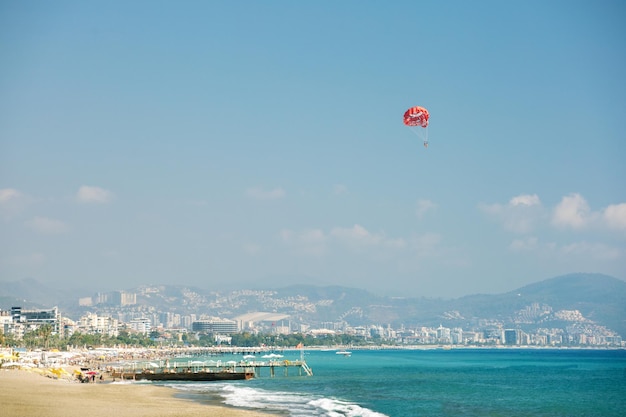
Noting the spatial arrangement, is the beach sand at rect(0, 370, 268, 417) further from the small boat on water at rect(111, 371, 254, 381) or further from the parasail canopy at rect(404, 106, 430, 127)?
the parasail canopy at rect(404, 106, 430, 127)

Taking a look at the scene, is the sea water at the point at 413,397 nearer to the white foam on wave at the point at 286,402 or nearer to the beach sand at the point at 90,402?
the white foam on wave at the point at 286,402

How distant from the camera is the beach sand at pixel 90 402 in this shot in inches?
1378

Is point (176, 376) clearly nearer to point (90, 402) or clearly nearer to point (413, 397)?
point (413, 397)

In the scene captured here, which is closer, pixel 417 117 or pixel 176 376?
pixel 417 117

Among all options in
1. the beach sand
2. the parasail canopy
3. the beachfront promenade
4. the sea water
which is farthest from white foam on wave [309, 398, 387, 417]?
the beachfront promenade

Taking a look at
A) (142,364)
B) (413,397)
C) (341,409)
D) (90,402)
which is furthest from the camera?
(142,364)

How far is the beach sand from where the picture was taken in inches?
1378

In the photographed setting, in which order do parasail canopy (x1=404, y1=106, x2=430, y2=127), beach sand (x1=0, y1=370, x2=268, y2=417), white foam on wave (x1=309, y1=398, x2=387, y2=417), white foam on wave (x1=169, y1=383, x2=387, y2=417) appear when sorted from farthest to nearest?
parasail canopy (x1=404, y1=106, x2=430, y2=127) → white foam on wave (x1=169, y1=383, x2=387, y2=417) → white foam on wave (x1=309, y1=398, x2=387, y2=417) → beach sand (x1=0, y1=370, x2=268, y2=417)

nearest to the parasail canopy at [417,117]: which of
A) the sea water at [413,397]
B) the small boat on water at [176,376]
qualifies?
the sea water at [413,397]

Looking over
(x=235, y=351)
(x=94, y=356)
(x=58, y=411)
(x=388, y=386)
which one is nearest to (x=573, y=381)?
(x=388, y=386)

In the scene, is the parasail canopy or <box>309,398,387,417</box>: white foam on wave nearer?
<box>309,398,387,417</box>: white foam on wave

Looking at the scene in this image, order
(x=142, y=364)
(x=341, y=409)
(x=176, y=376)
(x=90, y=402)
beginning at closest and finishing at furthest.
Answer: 1. (x=90, y=402)
2. (x=341, y=409)
3. (x=176, y=376)
4. (x=142, y=364)

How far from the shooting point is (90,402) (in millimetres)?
40812

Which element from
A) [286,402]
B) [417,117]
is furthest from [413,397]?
[417,117]
